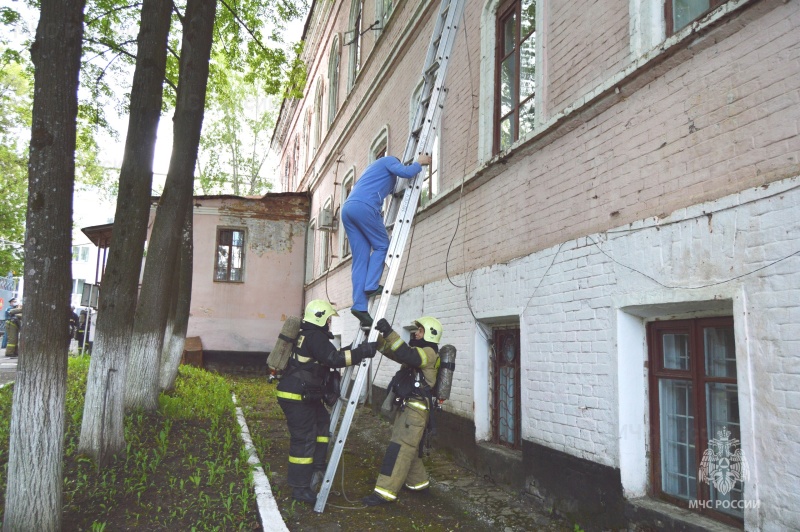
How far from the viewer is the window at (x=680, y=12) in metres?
4.18

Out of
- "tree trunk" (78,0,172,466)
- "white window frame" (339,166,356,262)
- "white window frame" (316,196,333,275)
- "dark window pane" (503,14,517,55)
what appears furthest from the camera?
"white window frame" (316,196,333,275)

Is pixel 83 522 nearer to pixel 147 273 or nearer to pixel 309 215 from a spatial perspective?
pixel 147 273

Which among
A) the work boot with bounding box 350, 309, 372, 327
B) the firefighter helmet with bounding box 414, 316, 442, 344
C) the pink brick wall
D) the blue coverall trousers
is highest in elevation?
the pink brick wall

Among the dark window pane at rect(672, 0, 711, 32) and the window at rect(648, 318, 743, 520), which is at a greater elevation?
the dark window pane at rect(672, 0, 711, 32)

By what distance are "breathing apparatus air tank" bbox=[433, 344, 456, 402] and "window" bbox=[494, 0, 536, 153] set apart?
2384 mm

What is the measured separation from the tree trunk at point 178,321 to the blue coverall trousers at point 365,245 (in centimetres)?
503

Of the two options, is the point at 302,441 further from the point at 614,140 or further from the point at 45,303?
the point at 614,140

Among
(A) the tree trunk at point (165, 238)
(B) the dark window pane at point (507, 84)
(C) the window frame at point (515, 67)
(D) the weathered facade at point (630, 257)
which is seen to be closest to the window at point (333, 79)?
(A) the tree trunk at point (165, 238)

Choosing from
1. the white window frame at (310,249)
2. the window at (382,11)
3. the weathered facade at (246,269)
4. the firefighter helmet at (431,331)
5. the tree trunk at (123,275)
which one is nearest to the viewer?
the tree trunk at (123,275)

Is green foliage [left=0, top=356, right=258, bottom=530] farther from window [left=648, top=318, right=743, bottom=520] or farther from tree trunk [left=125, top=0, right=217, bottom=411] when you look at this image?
window [left=648, top=318, right=743, bottom=520]

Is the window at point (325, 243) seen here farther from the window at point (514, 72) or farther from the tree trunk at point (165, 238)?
the window at point (514, 72)

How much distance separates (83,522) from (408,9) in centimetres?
916

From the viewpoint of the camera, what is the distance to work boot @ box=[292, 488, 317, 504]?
534cm

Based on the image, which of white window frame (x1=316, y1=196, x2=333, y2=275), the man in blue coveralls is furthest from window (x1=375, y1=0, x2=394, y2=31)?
the man in blue coveralls
